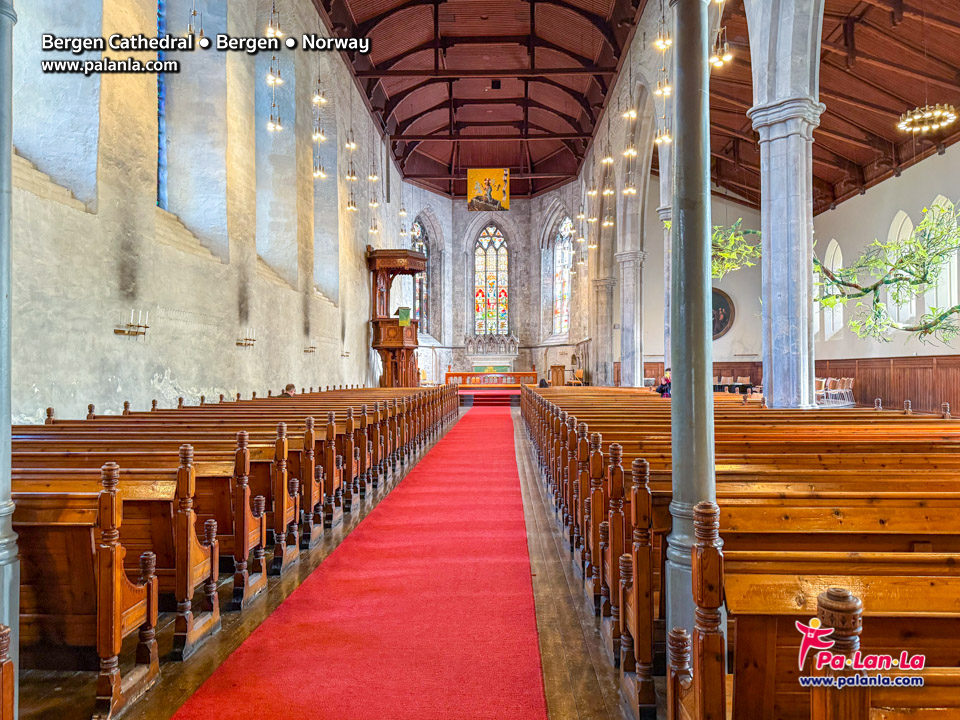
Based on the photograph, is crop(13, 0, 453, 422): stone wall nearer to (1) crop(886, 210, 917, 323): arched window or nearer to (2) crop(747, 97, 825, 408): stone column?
(2) crop(747, 97, 825, 408): stone column

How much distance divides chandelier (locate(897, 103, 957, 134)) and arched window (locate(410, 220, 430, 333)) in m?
18.6

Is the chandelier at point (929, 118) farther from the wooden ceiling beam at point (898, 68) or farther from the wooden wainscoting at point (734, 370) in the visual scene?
the wooden wainscoting at point (734, 370)

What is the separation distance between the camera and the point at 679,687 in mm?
1881

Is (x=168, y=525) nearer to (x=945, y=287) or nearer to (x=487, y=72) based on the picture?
(x=945, y=287)

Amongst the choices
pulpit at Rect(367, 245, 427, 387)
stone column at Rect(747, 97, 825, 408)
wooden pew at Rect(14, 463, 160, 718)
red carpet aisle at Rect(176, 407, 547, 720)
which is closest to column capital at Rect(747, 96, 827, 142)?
stone column at Rect(747, 97, 825, 408)

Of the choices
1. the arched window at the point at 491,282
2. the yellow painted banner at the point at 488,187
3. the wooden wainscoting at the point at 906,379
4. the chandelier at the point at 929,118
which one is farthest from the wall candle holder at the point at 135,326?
the arched window at the point at 491,282

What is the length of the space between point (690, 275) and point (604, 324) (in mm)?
18520

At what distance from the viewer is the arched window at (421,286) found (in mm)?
26453

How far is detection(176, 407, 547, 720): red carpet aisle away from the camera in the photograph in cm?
245

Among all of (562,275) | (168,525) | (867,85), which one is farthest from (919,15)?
(562,275)

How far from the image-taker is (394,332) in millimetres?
18281

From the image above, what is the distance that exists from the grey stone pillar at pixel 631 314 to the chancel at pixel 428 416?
12 centimetres

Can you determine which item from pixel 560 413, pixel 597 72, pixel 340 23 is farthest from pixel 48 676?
→ pixel 597 72

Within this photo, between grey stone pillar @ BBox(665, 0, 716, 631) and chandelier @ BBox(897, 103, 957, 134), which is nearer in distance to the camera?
grey stone pillar @ BBox(665, 0, 716, 631)
